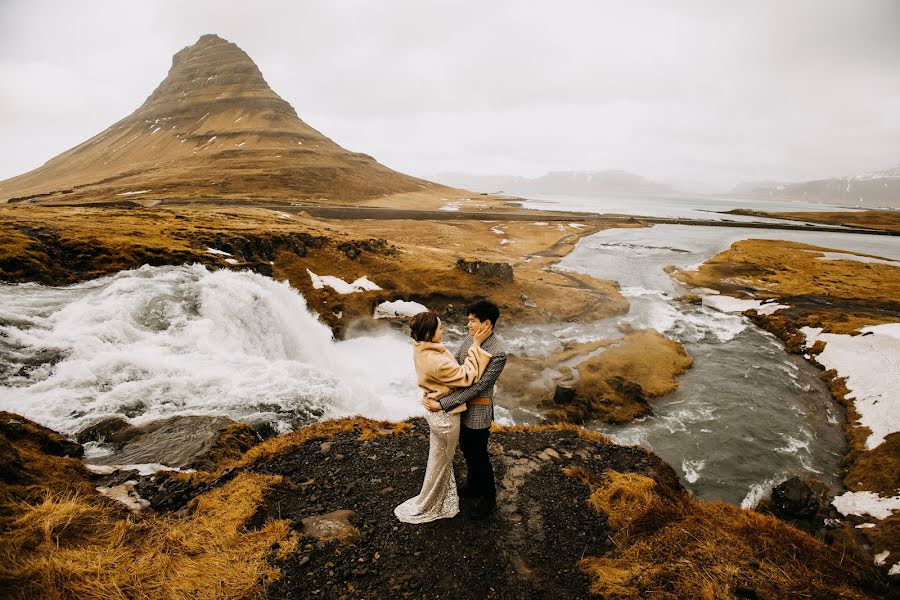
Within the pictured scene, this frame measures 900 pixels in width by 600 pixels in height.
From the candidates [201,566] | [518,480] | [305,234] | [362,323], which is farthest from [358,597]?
[305,234]

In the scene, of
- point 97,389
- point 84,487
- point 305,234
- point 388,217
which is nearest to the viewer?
point 84,487

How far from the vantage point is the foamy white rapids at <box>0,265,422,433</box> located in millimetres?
13484

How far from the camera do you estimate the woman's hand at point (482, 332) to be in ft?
24.3

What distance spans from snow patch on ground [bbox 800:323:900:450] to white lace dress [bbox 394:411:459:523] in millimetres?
22556

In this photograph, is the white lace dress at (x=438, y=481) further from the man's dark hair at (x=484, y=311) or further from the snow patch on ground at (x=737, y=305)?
the snow patch on ground at (x=737, y=305)

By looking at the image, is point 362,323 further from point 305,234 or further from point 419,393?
point 305,234

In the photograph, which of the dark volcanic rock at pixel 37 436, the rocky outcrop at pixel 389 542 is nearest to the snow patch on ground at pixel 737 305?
the rocky outcrop at pixel 389 542

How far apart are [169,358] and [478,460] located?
1487 centimetres

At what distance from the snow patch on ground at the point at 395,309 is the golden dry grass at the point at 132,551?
80.7 feet

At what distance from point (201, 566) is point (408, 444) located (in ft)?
21.1

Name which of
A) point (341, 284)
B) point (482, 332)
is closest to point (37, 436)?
point (482, 332)

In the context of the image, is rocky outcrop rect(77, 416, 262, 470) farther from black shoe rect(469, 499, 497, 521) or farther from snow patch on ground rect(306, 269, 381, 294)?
snow patch on ground rect(306, 269, 381, 294)

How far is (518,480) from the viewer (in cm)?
1062

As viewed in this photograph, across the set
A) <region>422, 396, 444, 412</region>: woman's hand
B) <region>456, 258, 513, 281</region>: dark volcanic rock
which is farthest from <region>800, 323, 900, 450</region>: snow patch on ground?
<region>456, 258, 513, 281</region>: dark volcanic rock
